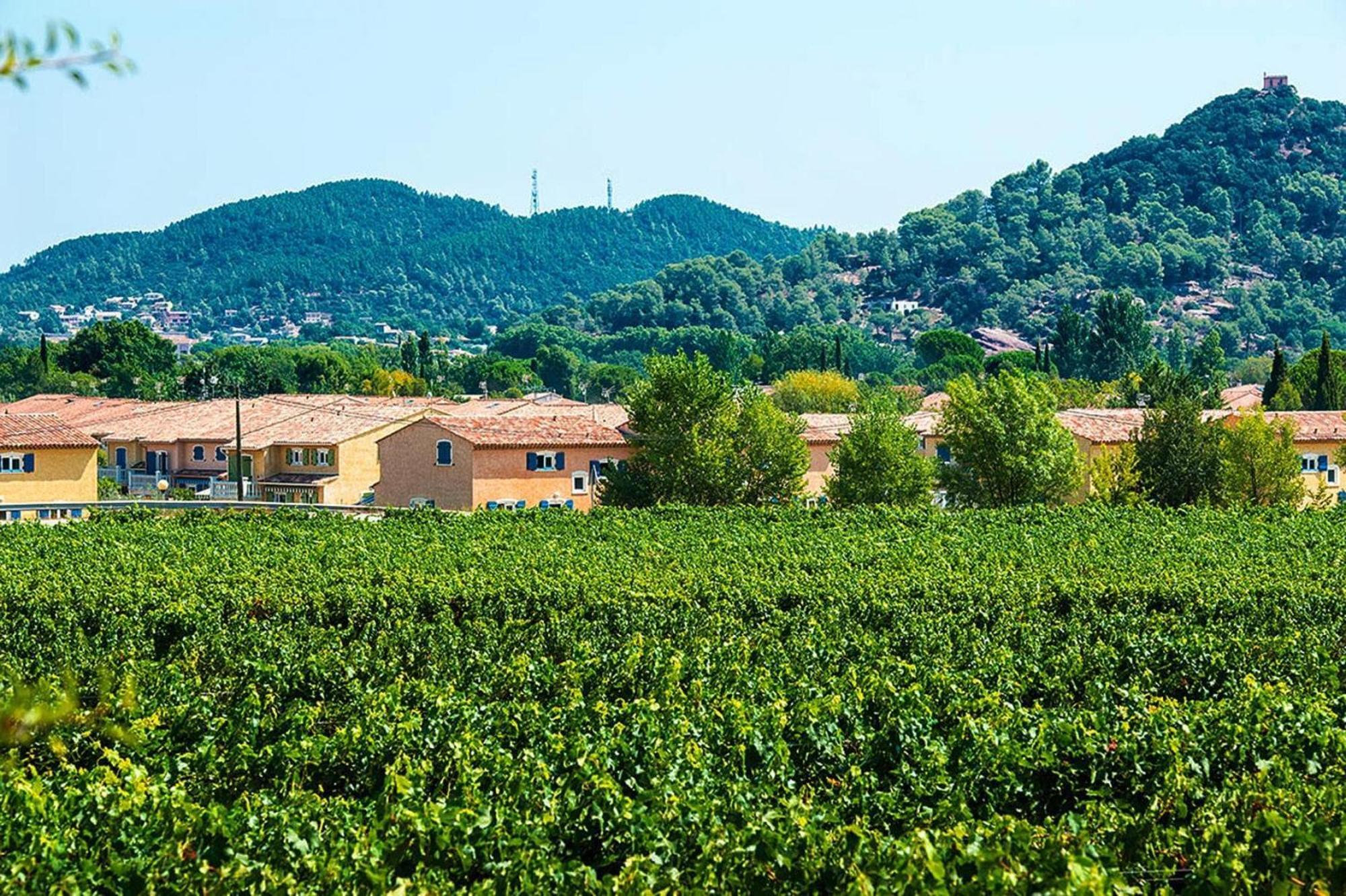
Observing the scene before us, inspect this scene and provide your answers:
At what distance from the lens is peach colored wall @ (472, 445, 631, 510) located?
52781mm

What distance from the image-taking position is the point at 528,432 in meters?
54.1

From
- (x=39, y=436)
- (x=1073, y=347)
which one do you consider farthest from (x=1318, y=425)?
(x=1073, y=347)

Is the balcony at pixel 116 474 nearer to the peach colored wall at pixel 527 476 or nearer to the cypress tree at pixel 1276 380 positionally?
the peach colored wall at pixel 527 476

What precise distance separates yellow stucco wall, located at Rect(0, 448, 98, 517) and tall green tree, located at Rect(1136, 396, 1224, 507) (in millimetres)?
35177

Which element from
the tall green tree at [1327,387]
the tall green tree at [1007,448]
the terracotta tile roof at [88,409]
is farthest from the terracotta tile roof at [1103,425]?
the terracotta tile roof at [88,409]

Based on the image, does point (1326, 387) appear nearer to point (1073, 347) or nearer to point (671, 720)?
point (1073, 347)

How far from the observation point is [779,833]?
10328 millimetres

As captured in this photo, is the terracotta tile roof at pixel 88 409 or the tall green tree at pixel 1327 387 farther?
the tall green tree at pixel 1327 387

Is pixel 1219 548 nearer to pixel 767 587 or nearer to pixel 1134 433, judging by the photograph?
pixel 767 587

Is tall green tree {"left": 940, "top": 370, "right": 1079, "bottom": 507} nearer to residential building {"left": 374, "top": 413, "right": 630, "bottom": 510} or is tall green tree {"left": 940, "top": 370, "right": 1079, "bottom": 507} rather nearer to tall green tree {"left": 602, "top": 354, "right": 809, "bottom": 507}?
tall green tree {"left": 602, "top": 354, "right": 809, "bottom": 507}

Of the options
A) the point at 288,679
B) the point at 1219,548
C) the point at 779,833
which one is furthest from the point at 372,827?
the point at 1219,548

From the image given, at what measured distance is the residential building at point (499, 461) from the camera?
52.8 meters

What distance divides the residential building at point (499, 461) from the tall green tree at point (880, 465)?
27.3 feet

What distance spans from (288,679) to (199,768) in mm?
5104
